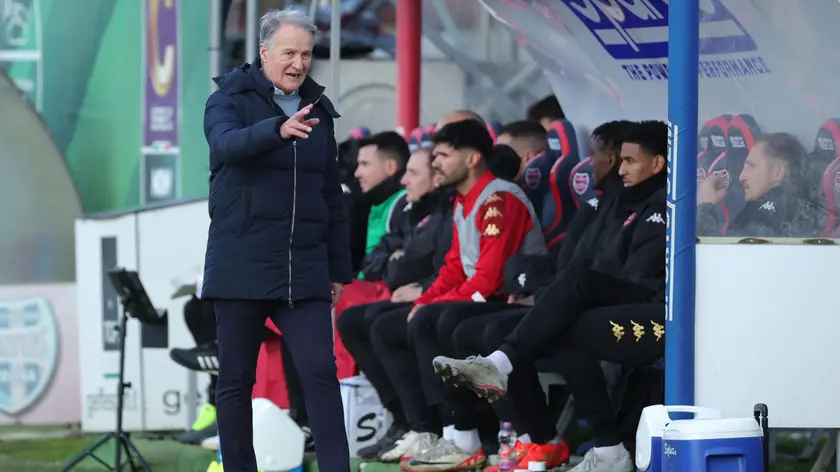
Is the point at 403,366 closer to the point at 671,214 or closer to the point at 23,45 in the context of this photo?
the point at 671,214

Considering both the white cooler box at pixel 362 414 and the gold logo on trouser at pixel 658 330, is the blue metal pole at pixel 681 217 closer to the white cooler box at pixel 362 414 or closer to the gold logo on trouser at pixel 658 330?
the gold logo on trouser at pixel 658 330

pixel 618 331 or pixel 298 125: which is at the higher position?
pixel 298 125

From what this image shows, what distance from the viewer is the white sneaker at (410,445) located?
714cm

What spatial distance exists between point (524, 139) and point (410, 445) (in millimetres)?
1520

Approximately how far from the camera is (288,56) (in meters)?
5.37

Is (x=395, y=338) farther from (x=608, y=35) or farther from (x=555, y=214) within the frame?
(x=608, y=35)

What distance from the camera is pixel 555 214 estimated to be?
7484 mm

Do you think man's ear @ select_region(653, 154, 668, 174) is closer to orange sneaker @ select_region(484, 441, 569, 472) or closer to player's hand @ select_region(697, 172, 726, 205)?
player's hand @ select_region(697, 172, 726, 205)

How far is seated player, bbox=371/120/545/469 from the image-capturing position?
7.02 metres

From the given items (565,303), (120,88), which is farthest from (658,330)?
(120,88)

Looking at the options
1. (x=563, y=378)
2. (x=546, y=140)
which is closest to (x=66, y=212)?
(x=546, y=140)

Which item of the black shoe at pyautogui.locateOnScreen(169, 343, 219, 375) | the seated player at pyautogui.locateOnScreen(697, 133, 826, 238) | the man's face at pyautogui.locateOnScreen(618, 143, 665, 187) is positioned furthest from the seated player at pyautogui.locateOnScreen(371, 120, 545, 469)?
the seated player at pyautogui.locateOnScreen(697, 133, 826, 238)

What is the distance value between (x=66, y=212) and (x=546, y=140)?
13.3ft

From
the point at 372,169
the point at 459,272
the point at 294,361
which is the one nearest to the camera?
the point at 294,361
